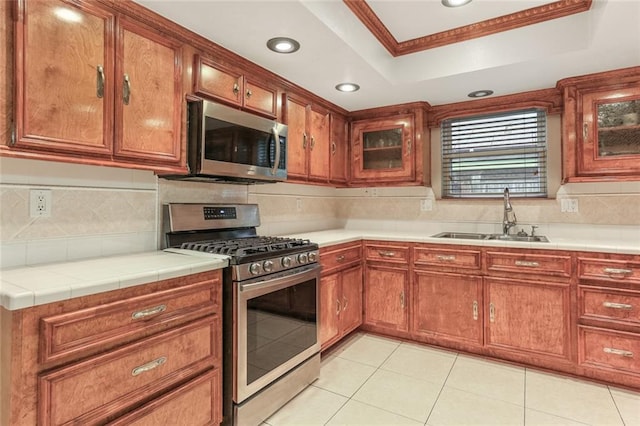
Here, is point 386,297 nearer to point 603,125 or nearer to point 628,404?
point 628,404

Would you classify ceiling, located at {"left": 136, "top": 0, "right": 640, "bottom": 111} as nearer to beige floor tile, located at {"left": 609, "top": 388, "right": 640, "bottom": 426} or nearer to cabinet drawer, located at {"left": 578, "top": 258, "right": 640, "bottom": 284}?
cabinet drawer, located at {"left": 578, "top": 258, "right": 640, "bottom": 284}

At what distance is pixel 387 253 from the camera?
114 inches

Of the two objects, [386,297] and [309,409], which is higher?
[386,297]

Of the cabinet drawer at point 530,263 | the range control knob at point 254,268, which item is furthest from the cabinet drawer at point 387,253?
the range control knob at point 254,268

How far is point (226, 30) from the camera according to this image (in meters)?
1.85

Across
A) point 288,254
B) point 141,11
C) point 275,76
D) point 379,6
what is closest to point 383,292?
point 288,254

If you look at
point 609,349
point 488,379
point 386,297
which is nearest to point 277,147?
point 386,297

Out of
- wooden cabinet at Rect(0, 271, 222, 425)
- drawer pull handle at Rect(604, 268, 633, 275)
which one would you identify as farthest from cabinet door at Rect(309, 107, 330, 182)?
drawer pull handle at Rect(604, 268, 633, 275)

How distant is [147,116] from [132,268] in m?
0.77

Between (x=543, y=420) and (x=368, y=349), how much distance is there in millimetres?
1214

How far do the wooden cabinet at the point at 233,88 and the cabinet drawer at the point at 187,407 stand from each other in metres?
1.53

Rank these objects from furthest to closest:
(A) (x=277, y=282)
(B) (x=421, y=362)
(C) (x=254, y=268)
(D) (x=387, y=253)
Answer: (D) (x=387, y=253), (B) (x=421, y=362), (A) (x=277, y=282), (C) (x=254, y=268)

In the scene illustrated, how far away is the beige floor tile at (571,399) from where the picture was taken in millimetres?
1882

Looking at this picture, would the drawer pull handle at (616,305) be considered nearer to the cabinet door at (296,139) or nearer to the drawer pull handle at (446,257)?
the drawer pull handle at (446,257)
